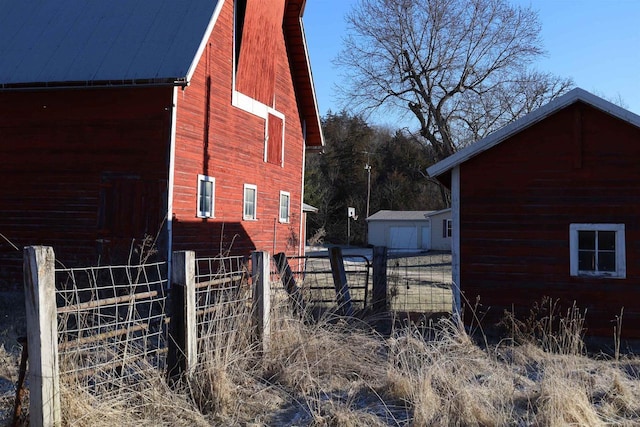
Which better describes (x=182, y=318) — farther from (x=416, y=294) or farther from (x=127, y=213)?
(x=416, y=294)

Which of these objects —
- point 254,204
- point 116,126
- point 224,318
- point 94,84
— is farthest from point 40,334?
point 254,204

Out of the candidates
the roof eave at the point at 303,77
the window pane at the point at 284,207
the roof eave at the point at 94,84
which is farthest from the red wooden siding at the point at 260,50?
the roof eave at the point at 94,84

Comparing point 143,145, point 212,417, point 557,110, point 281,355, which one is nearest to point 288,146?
point 143,145

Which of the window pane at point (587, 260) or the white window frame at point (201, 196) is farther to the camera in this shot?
the white window frame at point (201, 196)

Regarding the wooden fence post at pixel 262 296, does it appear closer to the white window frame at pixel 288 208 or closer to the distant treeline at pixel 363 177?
the white window frame at pixel 288 208

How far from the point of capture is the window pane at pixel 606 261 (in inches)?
385

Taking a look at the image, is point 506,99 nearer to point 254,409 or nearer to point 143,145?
point 143,145

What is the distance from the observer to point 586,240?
32.7ft

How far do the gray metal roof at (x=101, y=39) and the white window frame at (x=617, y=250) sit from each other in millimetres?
7902

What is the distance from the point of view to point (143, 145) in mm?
13484

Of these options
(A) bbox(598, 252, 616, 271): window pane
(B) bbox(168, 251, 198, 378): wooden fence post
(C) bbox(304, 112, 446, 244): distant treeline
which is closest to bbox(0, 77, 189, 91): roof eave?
(B) bbox(168, 251, 198, 378): wooden fence post

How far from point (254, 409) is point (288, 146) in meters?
14.9

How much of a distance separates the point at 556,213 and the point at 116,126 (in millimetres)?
9197

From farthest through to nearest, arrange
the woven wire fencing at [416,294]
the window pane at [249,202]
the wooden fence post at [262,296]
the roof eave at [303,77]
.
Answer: the roof eave at [303,77]
the window pane at [249,202]
the woven wire fencing at [416,294]
the wooden fence post at [262,296]
